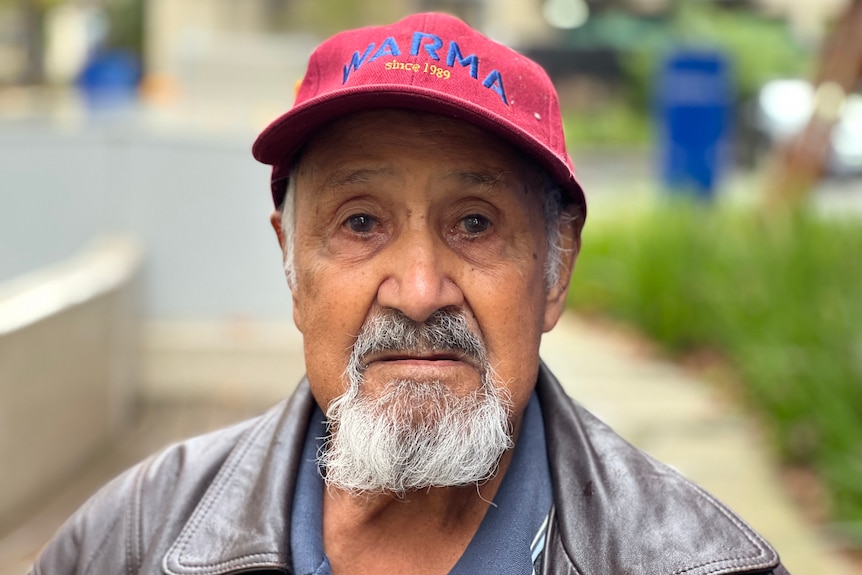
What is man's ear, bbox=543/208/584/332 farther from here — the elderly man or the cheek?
the cheek

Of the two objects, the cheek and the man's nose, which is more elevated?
the man's nose

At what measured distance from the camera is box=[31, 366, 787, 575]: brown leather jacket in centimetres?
174

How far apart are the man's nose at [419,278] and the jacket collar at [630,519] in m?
0.36

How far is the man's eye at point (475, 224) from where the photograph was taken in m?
1.87

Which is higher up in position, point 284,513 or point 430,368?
point 430,368

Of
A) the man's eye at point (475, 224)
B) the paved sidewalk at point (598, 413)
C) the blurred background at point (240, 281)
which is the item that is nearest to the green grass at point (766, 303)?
the blurred background at point (240, 281)

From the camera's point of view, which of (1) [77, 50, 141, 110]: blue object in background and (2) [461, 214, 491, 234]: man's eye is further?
(1) [77, 50, 141, 110]: blue object in background

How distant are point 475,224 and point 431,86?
0.26 meters

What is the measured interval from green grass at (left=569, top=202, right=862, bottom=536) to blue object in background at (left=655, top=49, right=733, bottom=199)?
1.57 m

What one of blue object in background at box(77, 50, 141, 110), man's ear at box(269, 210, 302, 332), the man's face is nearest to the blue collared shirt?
the man's face

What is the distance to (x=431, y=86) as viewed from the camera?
1.74 m

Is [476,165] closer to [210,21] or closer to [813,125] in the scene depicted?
[813,125]

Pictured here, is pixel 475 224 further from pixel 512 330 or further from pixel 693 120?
pixel 693 120

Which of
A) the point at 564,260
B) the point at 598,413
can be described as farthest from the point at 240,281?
the point at 564,260
